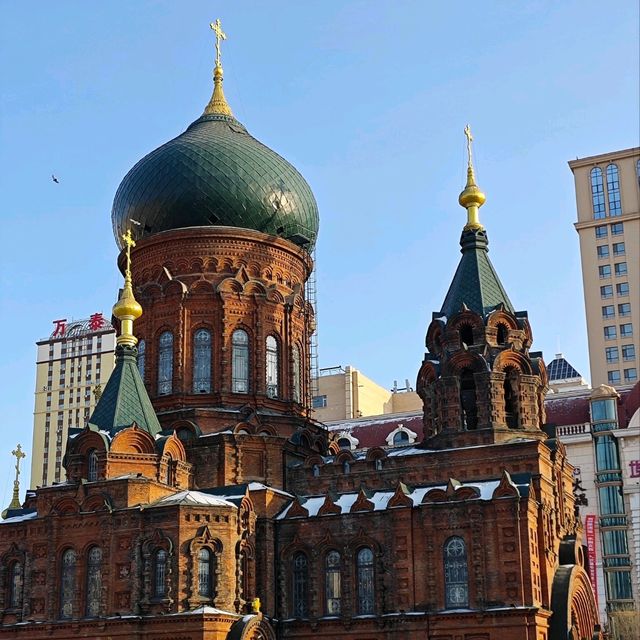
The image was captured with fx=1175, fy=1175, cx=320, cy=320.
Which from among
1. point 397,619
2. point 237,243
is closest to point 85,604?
point 397,619

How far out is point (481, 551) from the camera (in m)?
30.5

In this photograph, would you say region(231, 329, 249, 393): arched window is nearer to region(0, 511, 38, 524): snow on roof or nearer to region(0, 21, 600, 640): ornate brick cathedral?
region(0, 21, 600, 640): ornate brick cathedral

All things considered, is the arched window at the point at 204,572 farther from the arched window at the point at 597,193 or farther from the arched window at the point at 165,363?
the arched window at the point at 597,193

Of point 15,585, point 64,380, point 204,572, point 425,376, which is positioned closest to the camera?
point 204,572

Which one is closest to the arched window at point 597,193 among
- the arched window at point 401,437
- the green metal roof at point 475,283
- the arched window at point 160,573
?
the arched window at point 401,437

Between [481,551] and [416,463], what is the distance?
12.6ft

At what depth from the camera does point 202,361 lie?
38219 millimetres

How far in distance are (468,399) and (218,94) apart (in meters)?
16.2

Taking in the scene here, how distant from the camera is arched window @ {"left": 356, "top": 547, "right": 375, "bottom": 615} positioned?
31.8m

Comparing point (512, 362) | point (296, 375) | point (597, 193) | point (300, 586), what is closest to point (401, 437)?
point (296, 375)

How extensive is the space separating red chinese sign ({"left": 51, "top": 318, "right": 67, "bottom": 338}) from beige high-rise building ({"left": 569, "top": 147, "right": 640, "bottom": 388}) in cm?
5621

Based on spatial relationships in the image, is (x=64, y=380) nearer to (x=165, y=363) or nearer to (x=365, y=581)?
(x=165, y=363)

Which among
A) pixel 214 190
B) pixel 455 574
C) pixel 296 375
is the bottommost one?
pixel 455 574

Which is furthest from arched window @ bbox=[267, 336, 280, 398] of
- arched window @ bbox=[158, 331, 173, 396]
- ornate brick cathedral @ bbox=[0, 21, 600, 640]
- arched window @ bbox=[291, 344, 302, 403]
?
arched window @ bbox=[158, 331, 173, 396]
